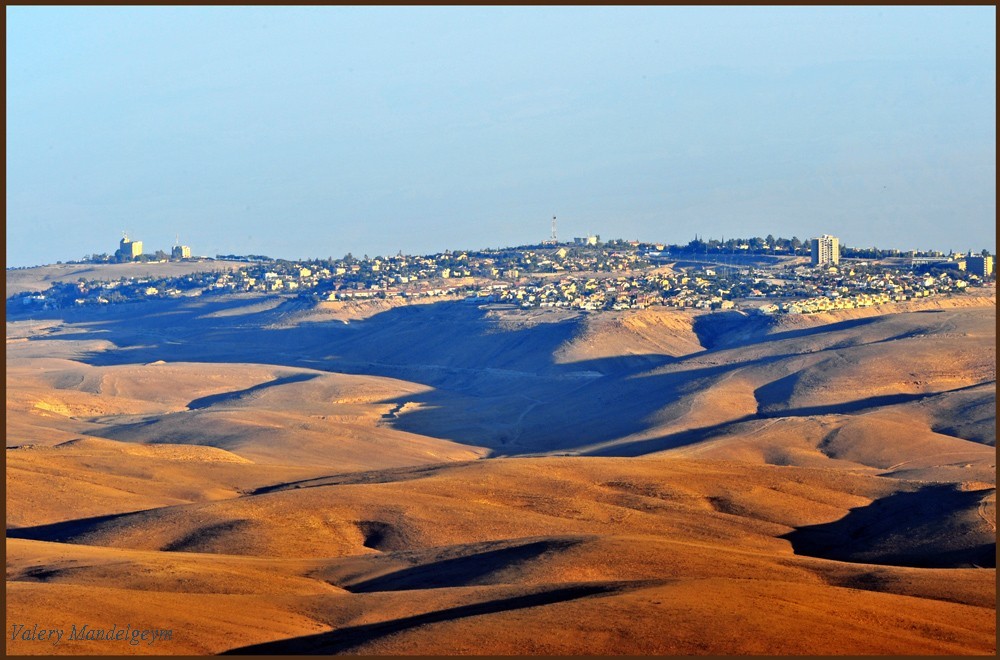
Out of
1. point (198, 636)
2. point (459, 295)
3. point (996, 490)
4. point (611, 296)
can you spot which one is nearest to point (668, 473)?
point (996, 490)

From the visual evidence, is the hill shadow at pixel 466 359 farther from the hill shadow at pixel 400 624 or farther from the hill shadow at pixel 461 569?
the hill shadow at pixel 400 624

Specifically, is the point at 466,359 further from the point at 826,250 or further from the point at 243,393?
the point at 826,250

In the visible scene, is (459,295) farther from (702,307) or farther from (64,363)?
(64,363)

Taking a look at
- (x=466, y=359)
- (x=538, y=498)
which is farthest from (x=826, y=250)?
(x=538, y=498)

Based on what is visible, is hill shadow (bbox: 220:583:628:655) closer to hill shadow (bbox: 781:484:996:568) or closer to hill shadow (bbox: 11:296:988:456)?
hill shadow (bbox: 781:484:996:568)

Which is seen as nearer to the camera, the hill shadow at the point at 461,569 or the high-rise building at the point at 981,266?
the hill shadow at the point at 461,569

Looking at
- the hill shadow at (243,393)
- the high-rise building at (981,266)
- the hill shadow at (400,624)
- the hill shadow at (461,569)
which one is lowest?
the hill shadow at (243,393)

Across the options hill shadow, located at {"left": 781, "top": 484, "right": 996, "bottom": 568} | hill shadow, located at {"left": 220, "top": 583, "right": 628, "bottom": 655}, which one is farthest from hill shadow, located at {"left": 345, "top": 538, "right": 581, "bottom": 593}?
hill shadow, located at {"left": 781, "top": 484, "right": 996, "bottom": 568}

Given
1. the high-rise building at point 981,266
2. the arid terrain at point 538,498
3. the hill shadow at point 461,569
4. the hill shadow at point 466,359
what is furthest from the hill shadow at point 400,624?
the high-rise building at point 981,266
